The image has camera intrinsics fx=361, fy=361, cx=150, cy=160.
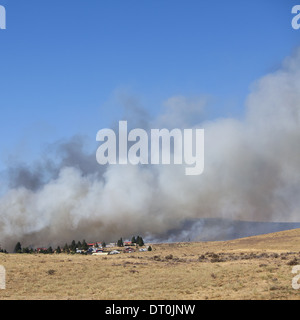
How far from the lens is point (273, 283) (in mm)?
37188

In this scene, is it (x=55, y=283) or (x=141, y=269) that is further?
(x=141, y=269)

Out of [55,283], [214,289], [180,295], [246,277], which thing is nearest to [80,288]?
[55,283]

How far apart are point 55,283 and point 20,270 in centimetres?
1135

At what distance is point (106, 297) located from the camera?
1357 inches

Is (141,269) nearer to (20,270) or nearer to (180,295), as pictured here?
(20,270)

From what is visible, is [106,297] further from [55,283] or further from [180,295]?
[55,283]
